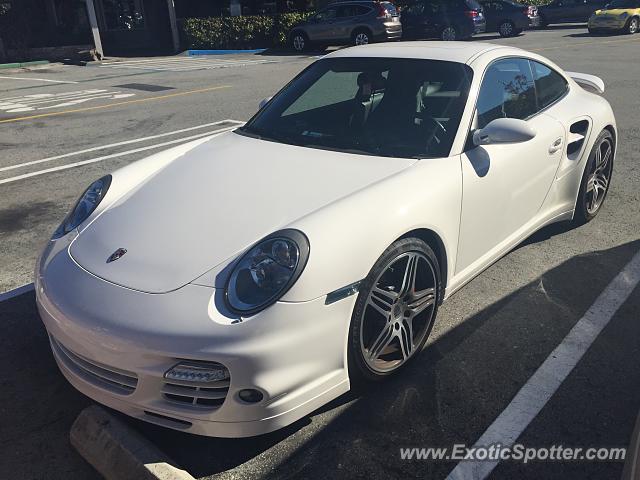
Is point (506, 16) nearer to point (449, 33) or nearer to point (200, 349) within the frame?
point (449, 33)

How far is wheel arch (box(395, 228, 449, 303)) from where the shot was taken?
2.92m

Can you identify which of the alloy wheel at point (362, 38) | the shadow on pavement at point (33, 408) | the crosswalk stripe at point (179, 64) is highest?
the shadow on pavement at point (33, 408)

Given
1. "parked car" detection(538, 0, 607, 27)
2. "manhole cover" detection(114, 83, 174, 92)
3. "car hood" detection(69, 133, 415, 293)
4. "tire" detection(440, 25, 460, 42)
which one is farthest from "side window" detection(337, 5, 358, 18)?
"car hood" detection(69, 133, 415, 293)

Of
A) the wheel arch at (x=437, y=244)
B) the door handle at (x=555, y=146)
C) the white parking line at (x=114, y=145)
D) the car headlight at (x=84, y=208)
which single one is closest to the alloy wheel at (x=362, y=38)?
the white parking line at (x=114, y=145)

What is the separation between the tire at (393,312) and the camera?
2.66 metres

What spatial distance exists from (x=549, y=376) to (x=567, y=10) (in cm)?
2859

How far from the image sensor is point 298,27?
21.3 m

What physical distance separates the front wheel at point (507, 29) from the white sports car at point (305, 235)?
21.7 m

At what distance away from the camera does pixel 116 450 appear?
2416 mm

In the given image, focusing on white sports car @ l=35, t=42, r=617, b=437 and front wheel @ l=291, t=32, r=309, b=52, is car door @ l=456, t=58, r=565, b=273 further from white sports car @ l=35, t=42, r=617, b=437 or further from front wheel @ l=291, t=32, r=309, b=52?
front wheel @ l=291, t=32, r=309, b=52

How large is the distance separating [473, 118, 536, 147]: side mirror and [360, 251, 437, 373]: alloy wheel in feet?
2.77

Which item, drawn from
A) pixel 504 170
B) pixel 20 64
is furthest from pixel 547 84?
pixel 20 64

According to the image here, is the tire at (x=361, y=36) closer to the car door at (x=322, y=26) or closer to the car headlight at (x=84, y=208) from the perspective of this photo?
the car door at (x=322, y=26)

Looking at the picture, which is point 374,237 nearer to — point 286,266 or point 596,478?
point 286,266
